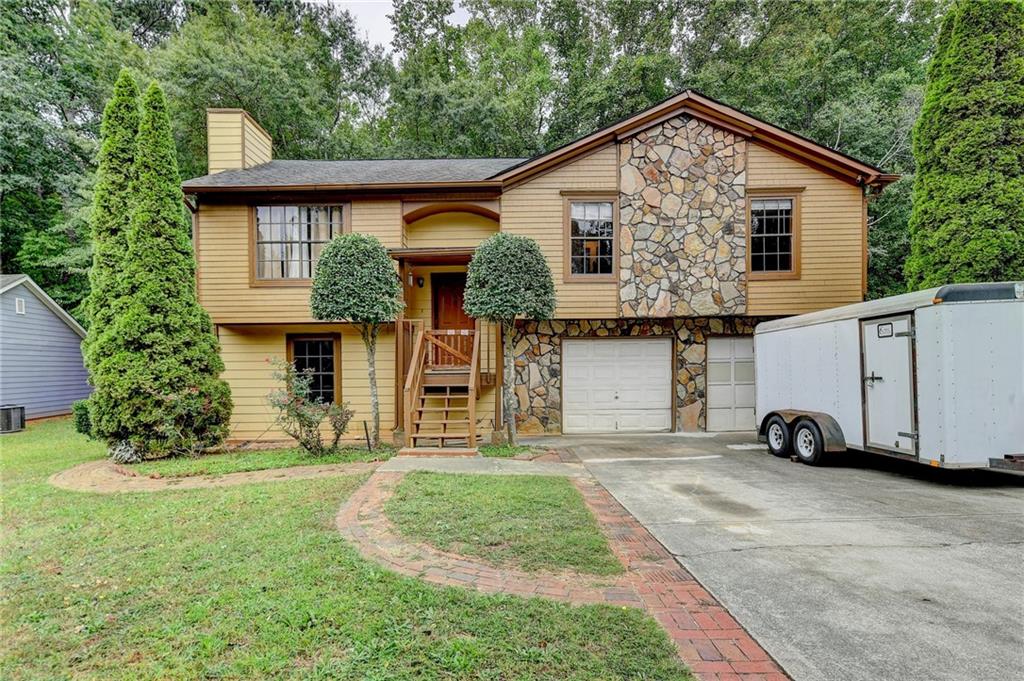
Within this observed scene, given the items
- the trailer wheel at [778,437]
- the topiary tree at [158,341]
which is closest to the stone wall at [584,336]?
the trailer wheel at [778,437]

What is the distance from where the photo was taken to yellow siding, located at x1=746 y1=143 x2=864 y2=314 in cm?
927

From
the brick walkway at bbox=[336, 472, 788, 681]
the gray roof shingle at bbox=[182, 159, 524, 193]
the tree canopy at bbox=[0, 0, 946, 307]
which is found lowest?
the brick walkway at bbox=[336, 472, 788, 681]

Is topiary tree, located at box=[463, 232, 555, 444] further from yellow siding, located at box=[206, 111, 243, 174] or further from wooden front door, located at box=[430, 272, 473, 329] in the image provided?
yellow siding, located at box=[206, 111, 243, 174]

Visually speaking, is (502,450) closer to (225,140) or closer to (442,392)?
(442,392)

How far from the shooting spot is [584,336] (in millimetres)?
9789

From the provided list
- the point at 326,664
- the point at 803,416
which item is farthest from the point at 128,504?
the point at 803,416

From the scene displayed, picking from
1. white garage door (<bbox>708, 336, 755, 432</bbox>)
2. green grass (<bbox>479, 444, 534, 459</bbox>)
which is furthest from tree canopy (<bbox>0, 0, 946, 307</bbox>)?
green grass (<bbox>479, 444, 534, 459</bbox>)

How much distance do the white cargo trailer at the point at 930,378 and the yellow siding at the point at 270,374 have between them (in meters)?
6.12

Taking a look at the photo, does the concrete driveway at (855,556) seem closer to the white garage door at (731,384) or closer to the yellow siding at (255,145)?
the white garage door at (731,384)

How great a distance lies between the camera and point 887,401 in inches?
231

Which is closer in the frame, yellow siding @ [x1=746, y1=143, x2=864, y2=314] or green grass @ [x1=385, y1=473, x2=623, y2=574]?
green grass @ [x1=385, y1=473, x2=623, y2=574]

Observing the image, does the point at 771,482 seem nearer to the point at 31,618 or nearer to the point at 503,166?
the point at 31,618

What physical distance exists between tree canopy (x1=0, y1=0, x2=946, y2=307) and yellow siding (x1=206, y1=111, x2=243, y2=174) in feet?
26.2

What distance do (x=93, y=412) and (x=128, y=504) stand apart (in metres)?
3.34
